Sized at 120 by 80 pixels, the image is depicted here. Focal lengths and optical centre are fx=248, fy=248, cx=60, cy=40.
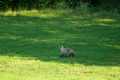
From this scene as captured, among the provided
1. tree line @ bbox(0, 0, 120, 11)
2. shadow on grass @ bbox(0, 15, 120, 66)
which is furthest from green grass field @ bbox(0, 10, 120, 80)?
tree line @ bbox(0, 0, 120, 11)

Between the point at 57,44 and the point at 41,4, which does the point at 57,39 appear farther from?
the point at 41,4

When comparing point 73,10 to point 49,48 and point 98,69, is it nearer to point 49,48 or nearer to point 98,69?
point 49,48

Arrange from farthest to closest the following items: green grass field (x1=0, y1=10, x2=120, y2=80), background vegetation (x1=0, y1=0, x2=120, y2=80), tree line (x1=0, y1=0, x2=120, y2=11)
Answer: tree line (x1=0, y1=0, x2=120, y2=11), background vegetation (x1=0, y1=0, x2=120, y2=80), green grass field (x1=0, y1=10, x2=120, y2=80)

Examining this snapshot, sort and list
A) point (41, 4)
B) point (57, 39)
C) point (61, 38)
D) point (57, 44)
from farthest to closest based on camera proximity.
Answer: point (41, 4) < point (61, 38) < point (57, 39) < point (57, 44)

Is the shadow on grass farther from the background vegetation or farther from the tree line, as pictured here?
the tree line

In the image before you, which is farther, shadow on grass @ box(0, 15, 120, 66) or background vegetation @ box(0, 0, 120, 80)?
shadow on grass @ box(0, 15, 120, 66)

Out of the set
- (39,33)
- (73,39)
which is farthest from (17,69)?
(39,33)

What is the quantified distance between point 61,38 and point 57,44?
7.54 ft

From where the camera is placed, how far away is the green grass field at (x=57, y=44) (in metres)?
10.4

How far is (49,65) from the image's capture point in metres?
11.7

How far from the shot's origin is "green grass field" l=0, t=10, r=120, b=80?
10.4 meters

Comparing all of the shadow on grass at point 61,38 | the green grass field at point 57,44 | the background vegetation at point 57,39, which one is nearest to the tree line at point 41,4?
the background vegetation at point 57,39

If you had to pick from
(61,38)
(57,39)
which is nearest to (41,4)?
(61,38)

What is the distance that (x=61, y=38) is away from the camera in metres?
20.2
